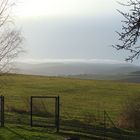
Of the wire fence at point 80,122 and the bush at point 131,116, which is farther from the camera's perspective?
the bush at point 131,116

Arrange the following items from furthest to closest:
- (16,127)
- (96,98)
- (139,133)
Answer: (96,98), (139,133), (16,127)

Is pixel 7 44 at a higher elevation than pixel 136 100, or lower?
higher

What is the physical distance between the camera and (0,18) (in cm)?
4359

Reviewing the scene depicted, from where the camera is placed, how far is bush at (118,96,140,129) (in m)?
34.0

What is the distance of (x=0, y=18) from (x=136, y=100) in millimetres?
14246

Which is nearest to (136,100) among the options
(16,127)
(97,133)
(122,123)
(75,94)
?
(122,123)

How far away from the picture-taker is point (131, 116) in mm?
34438

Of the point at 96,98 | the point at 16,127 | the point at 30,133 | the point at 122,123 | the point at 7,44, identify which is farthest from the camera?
the point at 96,98

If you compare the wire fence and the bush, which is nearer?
the wire fence

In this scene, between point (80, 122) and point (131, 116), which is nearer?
point (131, 116)

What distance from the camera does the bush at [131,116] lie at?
34.0m

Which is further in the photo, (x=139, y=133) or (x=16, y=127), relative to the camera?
(x=139, y=133)

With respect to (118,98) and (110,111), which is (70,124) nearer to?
(110,111)

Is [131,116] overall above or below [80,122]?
above
